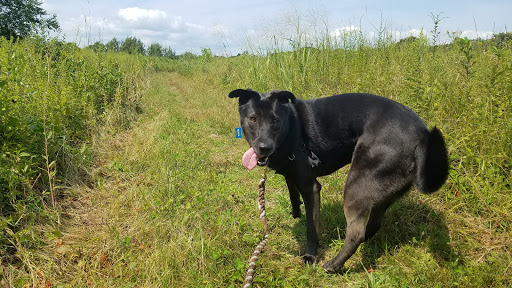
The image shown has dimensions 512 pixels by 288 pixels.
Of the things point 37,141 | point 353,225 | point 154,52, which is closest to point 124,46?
point 37,141

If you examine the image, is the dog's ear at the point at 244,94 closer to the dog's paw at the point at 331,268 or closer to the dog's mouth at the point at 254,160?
the dog's mouth at the point at 254,160

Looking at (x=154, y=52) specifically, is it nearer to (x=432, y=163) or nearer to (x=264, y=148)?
(x=264, y=148)

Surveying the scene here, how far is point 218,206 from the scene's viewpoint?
3352 millimetres

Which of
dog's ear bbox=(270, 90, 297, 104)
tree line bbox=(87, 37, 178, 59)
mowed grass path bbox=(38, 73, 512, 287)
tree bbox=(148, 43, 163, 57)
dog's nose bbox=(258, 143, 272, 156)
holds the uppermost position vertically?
tree bbox=(148, 43, 163, 57)

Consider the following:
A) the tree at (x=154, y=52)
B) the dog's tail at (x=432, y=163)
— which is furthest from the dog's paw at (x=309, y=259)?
the tree at (x=154, y=52)

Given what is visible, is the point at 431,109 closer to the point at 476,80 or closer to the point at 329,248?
the point at 476,80

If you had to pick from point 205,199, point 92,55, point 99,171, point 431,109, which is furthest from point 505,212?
point 92,55

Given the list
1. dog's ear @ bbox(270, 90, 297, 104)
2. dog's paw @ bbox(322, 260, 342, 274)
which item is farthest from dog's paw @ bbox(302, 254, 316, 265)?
dog's ear @ bbox(270, 90, 297, 104)

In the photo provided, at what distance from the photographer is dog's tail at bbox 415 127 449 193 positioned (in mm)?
2303

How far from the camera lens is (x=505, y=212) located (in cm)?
253

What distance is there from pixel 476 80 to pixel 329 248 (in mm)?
2616

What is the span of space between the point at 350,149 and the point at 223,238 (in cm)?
143

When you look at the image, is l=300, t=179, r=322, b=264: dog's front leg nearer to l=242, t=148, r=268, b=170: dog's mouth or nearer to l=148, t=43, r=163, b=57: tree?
l=242, t=148, r=268, b=170: dog's mouth

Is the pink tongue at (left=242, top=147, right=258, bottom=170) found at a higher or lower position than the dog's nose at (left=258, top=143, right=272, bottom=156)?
lower
